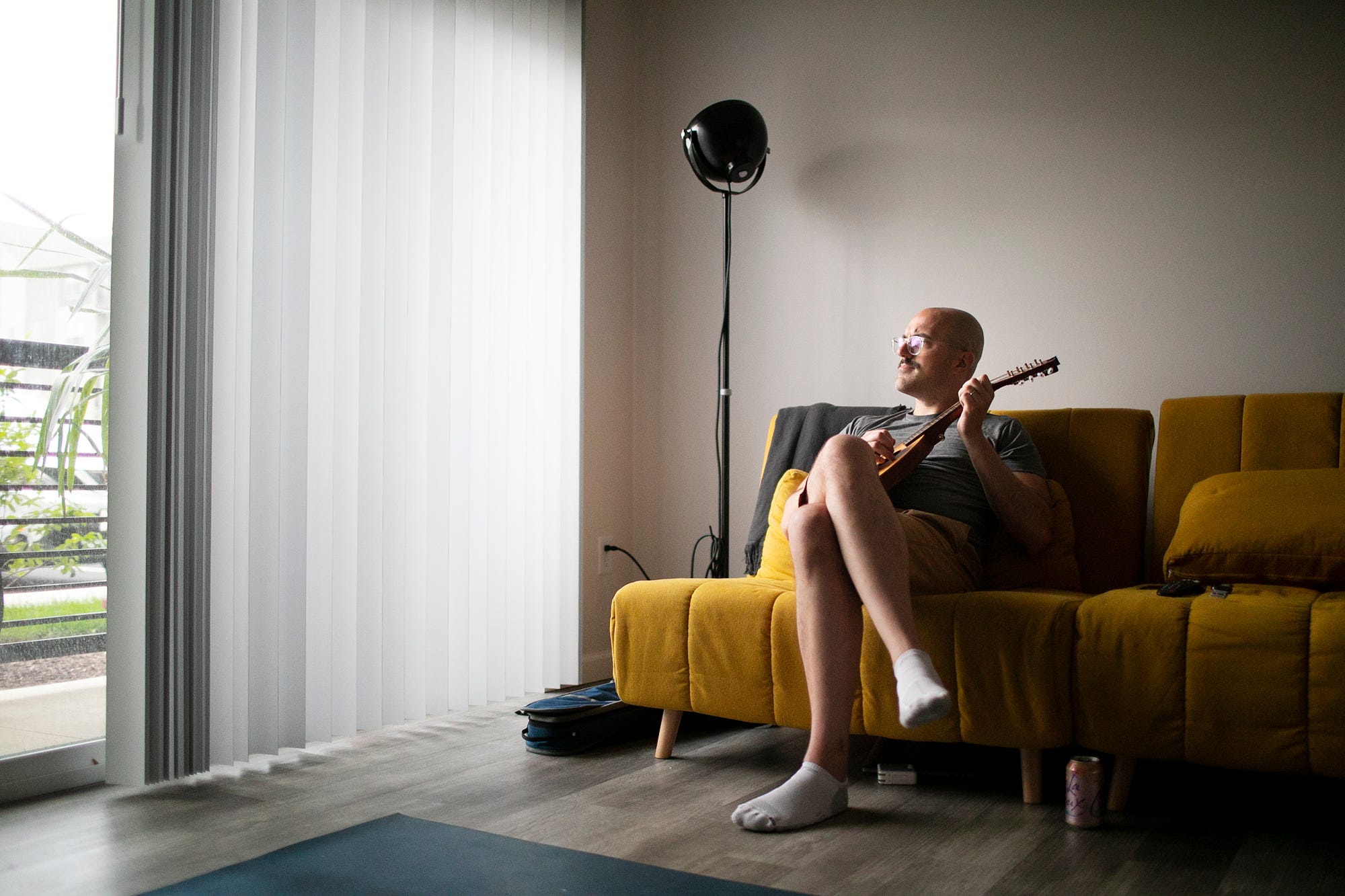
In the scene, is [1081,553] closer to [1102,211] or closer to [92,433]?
[1102,211]

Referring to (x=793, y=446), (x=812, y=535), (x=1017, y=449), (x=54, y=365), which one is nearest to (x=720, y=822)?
(x=812, y=535)

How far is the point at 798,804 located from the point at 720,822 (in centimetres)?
15

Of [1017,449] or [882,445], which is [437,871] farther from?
[1017,449]

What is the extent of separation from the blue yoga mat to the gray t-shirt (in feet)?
3.38

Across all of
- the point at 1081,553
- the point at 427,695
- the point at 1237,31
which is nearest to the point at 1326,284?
the point at 1237,31

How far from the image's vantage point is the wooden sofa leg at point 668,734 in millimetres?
2395

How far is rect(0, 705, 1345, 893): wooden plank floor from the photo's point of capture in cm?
162

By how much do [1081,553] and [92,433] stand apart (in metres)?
2.20

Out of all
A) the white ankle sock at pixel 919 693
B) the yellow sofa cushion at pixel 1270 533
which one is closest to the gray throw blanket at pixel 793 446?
the yellow sofa cushion at pixel 1270 533

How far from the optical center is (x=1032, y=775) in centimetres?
201

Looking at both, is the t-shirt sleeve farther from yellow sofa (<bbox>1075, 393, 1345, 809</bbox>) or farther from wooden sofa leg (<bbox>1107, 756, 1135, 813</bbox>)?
wooden sofa leg (<bbox>1107, 756, 1135, 813</bbox>)

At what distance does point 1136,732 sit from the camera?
6.07ft

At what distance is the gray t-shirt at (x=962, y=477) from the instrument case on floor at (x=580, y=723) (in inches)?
32.3

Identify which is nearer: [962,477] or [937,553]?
[937,553]
